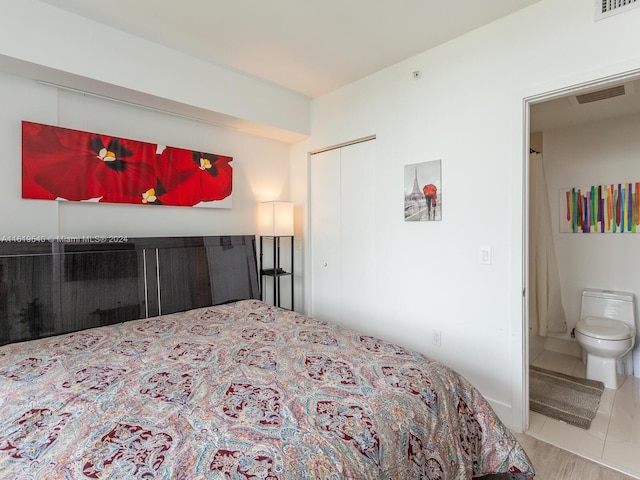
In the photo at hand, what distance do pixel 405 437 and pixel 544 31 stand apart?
230cm

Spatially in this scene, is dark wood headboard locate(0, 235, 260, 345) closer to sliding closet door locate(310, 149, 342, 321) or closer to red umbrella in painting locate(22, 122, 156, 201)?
red umbrella in painting locate(22, 122, 156, 201)

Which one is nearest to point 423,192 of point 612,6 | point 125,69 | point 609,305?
point 612,6

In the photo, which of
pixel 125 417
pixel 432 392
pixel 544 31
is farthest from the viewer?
pixel 544 31

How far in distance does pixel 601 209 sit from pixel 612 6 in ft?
6.72

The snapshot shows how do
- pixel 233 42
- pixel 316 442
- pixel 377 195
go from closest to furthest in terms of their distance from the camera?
pixel 316 442
pixel 233 42
pixel 377 195

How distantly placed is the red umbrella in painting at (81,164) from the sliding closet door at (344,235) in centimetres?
156

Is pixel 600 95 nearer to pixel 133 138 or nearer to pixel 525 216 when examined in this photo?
pixel 525 216

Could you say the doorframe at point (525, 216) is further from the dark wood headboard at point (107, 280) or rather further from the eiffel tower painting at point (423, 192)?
the dark wood headboard at point (107, 280)

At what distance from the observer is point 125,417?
1.08 metres

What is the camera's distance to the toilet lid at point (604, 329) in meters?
2.60

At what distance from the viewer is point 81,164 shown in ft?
7.39

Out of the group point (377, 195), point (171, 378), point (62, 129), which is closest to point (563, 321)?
point (377, 195)

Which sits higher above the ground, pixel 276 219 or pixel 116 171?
pixel 116 171

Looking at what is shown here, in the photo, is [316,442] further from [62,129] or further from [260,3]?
[62,129]
